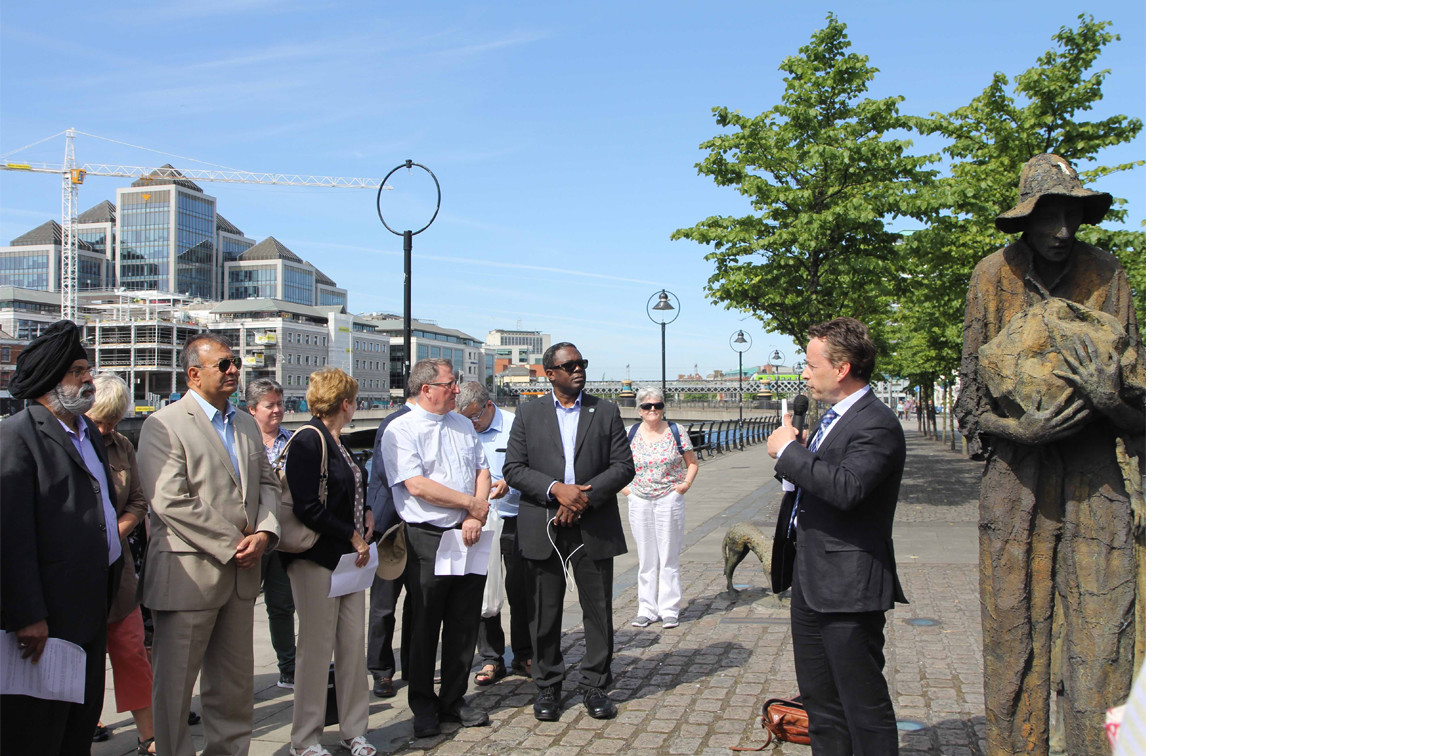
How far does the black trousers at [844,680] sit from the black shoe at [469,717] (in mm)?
2251

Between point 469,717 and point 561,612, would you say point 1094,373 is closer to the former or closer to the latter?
point 561,612

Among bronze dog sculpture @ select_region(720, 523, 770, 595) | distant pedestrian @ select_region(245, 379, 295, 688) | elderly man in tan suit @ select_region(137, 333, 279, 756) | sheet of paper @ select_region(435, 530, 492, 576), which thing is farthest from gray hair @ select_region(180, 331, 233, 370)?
bronze dog sculpture @ select_region(720, 523, 770, 595)

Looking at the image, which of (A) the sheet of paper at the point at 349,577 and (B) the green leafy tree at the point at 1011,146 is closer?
(A) the sheet of paper at the point at 349,577

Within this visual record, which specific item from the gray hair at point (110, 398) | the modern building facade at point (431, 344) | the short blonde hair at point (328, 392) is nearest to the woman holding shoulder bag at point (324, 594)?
the short blonde hair at point (328, 392)

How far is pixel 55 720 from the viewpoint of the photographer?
3506mm

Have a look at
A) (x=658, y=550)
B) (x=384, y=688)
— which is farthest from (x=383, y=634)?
(x=658, y=550)

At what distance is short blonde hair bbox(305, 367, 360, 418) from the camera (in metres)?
5.04

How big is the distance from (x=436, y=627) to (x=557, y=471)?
1070mm

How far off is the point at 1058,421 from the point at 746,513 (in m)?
12.3

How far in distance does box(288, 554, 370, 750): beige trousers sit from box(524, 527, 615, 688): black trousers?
939mm

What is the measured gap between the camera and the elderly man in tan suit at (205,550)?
Answer: 4.03m

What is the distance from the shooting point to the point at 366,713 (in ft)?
15.6

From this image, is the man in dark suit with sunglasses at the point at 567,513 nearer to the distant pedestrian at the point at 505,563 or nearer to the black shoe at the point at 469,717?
the black shoe at the point at 469,717

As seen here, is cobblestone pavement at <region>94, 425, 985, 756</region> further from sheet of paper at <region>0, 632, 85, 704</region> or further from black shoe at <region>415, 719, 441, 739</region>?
sheet of paper at <region>0, 632, 85, 704</region>
